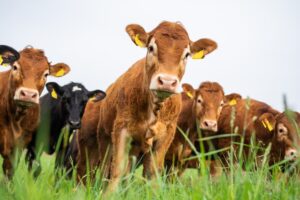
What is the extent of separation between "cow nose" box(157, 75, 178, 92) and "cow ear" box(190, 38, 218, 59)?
1577 mm

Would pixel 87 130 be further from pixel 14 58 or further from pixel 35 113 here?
pixel 14 58

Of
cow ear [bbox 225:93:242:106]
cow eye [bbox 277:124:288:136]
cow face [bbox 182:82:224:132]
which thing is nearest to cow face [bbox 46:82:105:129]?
cow face [bbox 182:82:224:132]

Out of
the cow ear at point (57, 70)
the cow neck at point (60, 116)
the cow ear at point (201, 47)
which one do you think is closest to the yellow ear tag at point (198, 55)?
the cow ear at point (201, 47)

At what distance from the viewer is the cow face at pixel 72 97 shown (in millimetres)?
9758

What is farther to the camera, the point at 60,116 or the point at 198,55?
the point at 60,116

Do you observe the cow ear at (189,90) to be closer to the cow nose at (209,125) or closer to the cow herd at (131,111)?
the cow herd at (131,111)

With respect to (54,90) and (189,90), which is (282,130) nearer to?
(189,90)

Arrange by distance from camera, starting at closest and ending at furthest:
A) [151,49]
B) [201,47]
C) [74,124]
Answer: [151,49], [201,47], [74,124]

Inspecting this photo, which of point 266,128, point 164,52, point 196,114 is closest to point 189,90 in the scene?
point 196,114

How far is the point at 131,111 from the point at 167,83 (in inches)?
53.1

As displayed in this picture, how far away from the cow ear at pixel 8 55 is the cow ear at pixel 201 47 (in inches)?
129

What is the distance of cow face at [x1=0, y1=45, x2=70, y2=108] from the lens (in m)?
7.71

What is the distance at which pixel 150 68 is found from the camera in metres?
6.54

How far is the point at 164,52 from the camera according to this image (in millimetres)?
6355
